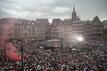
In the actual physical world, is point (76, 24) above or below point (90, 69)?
above

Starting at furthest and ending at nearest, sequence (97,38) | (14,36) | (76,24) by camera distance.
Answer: (76,24) < (97,38) < (14,36)

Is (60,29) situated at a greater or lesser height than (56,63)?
greater

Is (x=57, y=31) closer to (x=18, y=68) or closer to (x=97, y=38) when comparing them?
(x=97, y=38)

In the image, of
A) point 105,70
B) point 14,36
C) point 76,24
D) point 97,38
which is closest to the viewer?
point 105,70

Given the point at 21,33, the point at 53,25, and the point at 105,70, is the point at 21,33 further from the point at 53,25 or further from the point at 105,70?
the point at 105,70

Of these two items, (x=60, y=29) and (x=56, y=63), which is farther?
(x=60, y=29)

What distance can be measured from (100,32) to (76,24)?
12.0 meters

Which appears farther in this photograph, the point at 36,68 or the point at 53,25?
the point at 53,25

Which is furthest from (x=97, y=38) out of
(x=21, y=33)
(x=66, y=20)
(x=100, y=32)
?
(x=21, y=33)

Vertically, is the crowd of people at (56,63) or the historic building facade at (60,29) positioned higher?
the historic building facade at (60,29)

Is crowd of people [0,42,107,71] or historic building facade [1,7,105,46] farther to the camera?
historic building facade [1,7,105,46]

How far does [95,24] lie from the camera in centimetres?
8069

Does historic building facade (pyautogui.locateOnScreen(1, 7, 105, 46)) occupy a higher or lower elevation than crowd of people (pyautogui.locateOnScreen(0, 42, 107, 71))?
higher

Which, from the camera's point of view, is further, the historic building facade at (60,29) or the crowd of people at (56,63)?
the historic building facade at (60,29)
